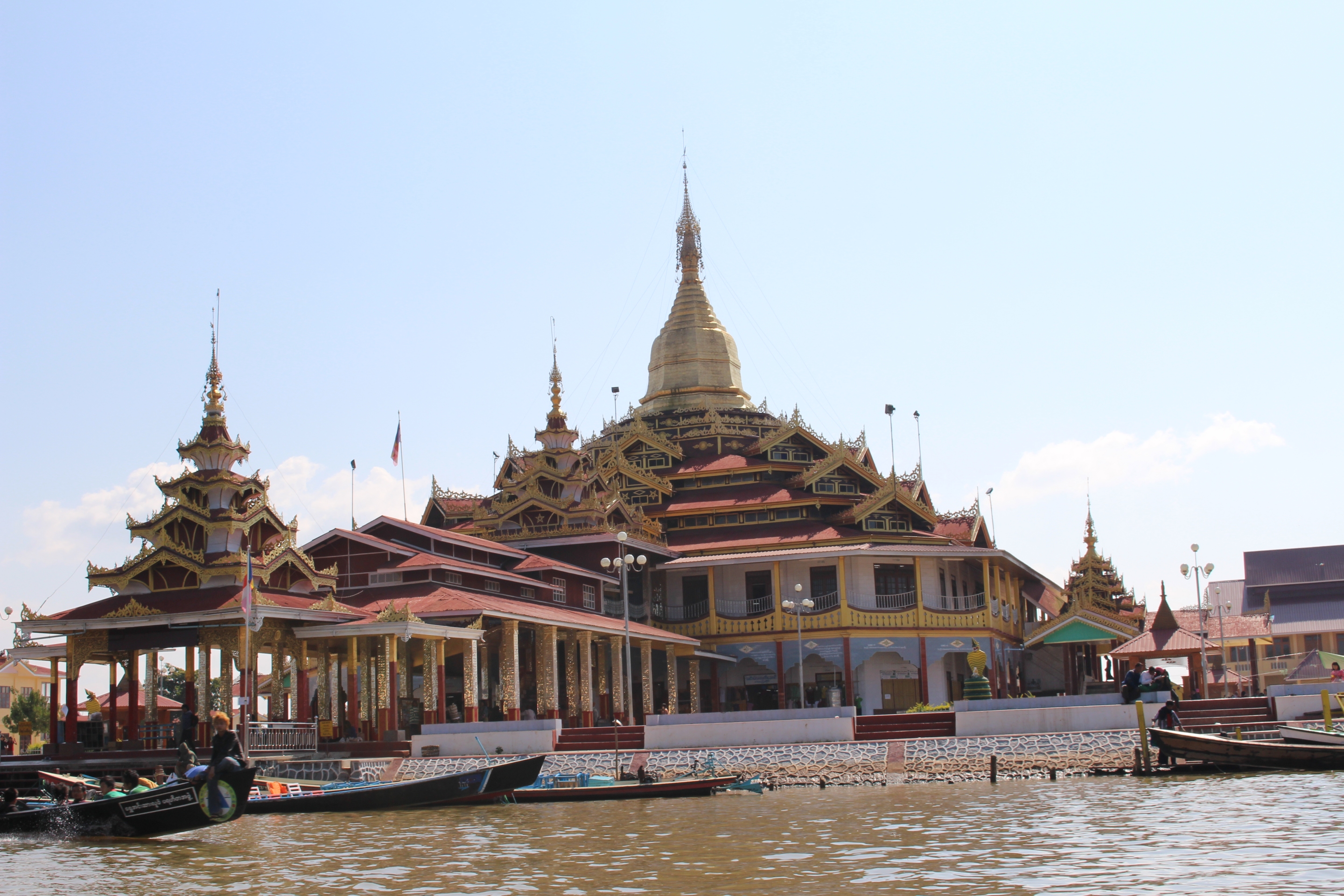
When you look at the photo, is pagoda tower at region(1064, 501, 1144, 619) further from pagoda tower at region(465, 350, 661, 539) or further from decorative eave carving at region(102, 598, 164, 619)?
decorative eave carving at region(102, 598, 164, 619)

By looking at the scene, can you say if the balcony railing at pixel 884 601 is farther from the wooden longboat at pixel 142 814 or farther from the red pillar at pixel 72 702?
the wooden longboat at pixel 142 814

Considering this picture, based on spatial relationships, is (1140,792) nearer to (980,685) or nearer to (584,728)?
(980,685)

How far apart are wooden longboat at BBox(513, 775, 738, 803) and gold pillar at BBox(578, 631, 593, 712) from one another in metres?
12.6

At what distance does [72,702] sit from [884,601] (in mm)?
23818

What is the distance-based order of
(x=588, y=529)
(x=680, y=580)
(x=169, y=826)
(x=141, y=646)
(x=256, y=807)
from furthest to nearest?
(x=680, y=580) → (x=588, y=529) → (x=141, y=646) → (x=256, y=807) → (x=169, y=826)

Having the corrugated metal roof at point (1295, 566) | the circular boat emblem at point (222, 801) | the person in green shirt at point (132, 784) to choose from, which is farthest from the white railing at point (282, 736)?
the corrugated metal roof at point (1295, 566)

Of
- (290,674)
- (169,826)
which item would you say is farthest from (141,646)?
(290,674)

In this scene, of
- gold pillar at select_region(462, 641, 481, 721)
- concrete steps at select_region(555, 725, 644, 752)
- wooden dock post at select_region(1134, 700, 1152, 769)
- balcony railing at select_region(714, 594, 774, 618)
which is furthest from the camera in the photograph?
balcony railing at select_region(714, 594, 774, 618)

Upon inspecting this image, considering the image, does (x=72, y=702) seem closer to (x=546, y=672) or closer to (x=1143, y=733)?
(x=546, y=672)

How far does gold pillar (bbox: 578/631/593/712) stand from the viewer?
37875mm

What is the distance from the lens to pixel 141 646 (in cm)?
3111

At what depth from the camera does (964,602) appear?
4725 centimetres

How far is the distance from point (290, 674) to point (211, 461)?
49.7 ft

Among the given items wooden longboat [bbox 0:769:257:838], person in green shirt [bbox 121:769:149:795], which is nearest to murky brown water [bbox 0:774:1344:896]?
wooden longboat [bbox 0:769:257:838]
